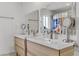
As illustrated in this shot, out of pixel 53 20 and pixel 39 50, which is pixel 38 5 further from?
pixel 39 50

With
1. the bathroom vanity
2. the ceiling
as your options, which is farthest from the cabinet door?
the ceiling

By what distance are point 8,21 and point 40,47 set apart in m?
0.44

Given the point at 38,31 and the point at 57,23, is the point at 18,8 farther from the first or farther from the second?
the point at 57,23

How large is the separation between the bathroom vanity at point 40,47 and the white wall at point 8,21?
0.23 ft

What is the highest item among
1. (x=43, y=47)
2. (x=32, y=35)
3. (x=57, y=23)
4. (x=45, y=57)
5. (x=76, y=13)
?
(x=76, y=13)

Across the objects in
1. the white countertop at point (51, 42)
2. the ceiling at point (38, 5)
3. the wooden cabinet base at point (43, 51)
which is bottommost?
the wooden cabinet base at point (43, 51)

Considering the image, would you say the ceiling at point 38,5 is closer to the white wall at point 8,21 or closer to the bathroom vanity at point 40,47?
the white wall at point 8,21

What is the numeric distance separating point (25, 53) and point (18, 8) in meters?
0.50

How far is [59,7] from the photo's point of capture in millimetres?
1131

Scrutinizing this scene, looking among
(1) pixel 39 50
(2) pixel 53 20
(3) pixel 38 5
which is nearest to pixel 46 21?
(2) pixel 53 20

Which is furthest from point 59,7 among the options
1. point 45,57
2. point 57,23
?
point 45,57

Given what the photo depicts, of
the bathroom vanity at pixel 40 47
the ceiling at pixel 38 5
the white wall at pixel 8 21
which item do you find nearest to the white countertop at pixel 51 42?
the bathroom vanity at pixel 40 47

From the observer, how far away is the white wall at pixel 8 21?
3.83 feet

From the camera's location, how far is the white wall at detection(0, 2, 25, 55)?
3.83 ft
